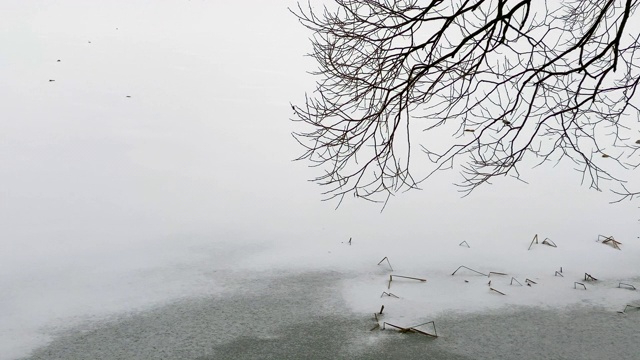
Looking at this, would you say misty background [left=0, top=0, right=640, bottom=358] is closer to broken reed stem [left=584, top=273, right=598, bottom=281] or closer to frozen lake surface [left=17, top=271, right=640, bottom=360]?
frozen lake surface [left=17, top=271, right=640, bottom=360]

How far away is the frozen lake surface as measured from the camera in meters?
4.07

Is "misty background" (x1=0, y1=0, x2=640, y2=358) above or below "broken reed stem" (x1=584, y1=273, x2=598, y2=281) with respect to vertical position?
above

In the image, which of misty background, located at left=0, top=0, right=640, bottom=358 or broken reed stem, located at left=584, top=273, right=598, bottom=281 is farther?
broken reed stem, located at left=584, top=273, right=598, bottom=281

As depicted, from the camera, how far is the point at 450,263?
18.1 ft

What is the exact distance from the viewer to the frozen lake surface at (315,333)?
407 centimetres

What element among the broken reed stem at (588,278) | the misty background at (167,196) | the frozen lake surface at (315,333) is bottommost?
the frozen lake surface at (315,333)

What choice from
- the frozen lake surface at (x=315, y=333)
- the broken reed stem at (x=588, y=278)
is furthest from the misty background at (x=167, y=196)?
the broken reed stem at (x=588, y=278)

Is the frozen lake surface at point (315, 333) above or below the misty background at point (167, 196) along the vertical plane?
below

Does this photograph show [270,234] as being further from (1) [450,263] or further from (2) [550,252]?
(2) [550,252]

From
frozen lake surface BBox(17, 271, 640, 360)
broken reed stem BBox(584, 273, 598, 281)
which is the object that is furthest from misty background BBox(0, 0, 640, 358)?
broken reed stem BBox(584, 273, 598, 281)

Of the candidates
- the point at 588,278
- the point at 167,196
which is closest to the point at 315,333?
the point at 588,278

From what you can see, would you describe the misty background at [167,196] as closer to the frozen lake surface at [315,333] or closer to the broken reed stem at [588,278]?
the frozen lake surface at [315,333]

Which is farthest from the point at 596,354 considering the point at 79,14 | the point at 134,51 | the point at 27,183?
the point at 79,14

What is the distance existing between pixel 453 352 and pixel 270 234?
7.35 feet
